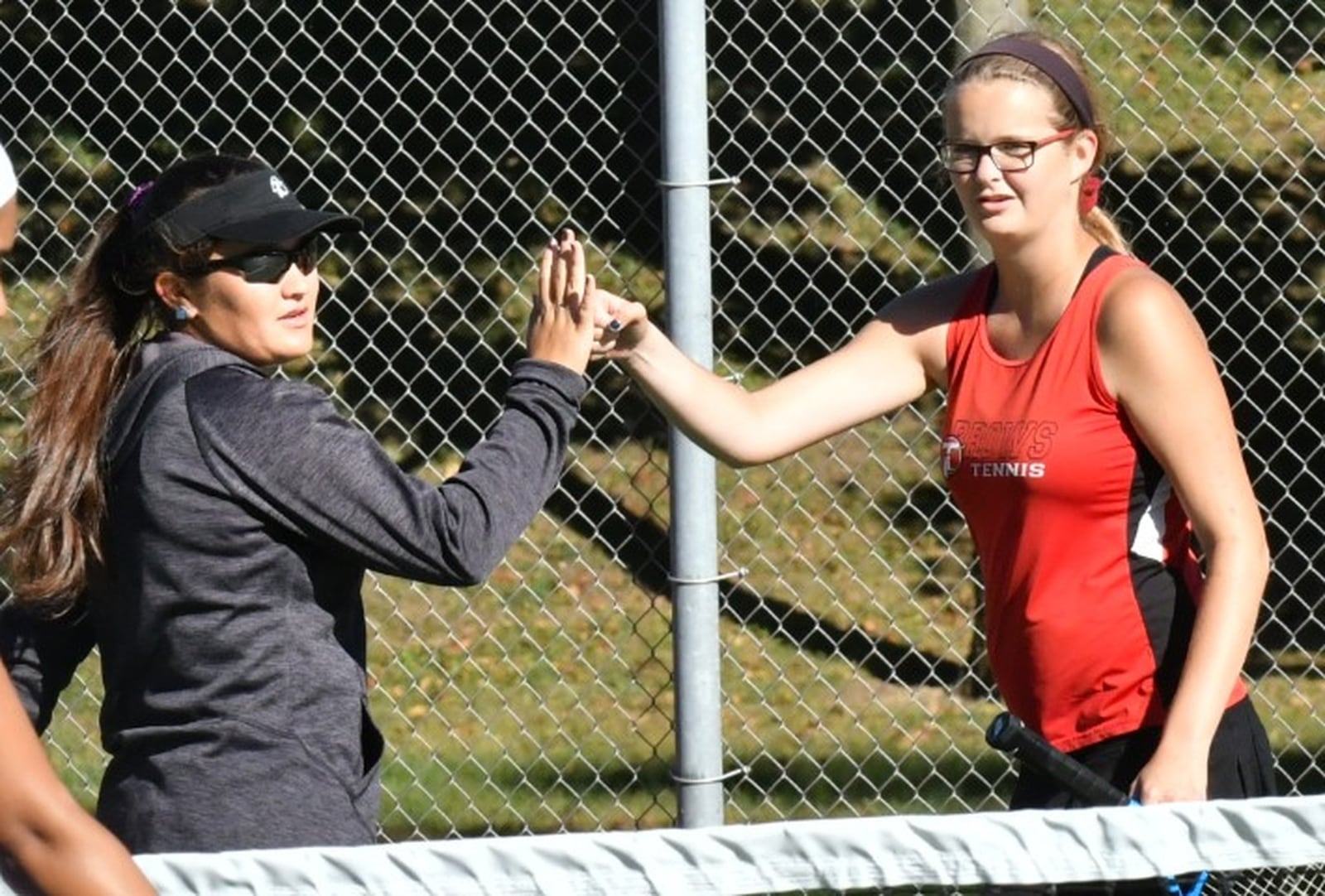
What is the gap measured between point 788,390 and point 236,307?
0.99m

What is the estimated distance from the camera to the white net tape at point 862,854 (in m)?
2.57

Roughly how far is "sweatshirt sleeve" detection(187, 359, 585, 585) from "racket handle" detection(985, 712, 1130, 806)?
68 cm

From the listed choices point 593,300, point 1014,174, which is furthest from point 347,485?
point 1014,174

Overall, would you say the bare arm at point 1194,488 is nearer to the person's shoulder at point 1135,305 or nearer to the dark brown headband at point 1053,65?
the person's shoulder at point 1135,305

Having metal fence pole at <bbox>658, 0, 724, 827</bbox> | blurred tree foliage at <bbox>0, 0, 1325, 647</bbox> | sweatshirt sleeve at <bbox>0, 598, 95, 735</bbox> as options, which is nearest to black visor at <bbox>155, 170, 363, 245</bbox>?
sweatshirt sleeve at <bbox>0, 598, 95, 735</bbox>

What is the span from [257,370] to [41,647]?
0.50 meters

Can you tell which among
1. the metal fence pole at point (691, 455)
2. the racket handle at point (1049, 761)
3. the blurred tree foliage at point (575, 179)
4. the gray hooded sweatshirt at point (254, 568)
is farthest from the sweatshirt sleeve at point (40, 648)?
the blurred tree foliage at point (575, 179)

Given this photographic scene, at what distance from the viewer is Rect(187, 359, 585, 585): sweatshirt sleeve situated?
8.77 feet

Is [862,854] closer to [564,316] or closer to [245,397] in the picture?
[564,316]

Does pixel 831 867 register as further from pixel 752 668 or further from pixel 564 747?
pixel 752 668

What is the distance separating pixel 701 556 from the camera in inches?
194

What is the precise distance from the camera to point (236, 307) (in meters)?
2.89

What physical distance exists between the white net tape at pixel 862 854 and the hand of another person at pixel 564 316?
2.18 feet

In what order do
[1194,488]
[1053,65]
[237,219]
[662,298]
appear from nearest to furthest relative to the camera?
1. [237,219]
2. [1194,488]
3. [1053,65]
4. [662,298]
